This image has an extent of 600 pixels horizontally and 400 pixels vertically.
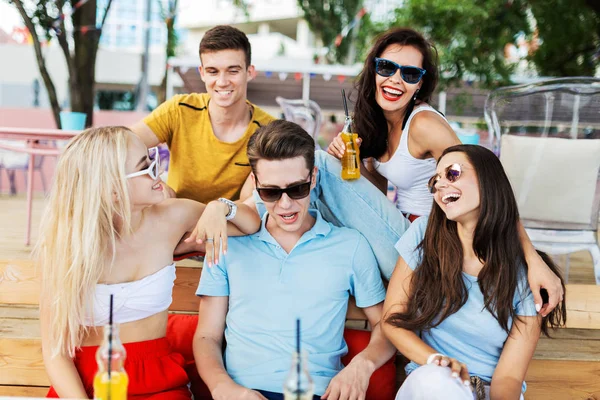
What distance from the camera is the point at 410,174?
8.53ft

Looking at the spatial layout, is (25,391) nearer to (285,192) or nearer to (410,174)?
(285,192)

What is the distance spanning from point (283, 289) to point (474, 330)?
26.7 inches

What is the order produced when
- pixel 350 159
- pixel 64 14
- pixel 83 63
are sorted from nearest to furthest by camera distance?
1. pixel 350 159
2. pixel 64 14
3. pixel 83 63

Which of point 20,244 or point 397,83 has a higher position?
point 397,83

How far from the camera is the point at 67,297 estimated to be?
1.89m

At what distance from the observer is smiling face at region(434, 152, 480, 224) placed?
1.96 metres

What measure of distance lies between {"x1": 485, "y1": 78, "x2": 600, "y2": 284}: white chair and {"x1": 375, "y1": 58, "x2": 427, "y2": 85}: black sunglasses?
1.16m

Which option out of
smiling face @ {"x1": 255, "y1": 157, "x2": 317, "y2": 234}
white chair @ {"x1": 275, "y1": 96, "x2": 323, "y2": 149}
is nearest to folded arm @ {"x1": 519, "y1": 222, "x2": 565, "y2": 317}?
smiling face @ {"x1": 255, "y1": 157, "x2": 317, "y2": 234}

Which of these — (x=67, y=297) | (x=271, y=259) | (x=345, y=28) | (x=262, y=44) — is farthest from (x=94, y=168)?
(x=262, y=44)

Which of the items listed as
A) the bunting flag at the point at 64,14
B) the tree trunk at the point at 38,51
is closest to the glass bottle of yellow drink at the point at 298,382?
the tree trunk at the point at 38,51

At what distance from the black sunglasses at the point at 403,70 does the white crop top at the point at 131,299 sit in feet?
4.15

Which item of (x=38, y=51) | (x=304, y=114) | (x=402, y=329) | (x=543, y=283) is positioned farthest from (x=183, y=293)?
(x=38, y=51)

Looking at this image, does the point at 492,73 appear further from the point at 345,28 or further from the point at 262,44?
the point at 262,44

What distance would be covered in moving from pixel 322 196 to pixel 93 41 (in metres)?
5.86
